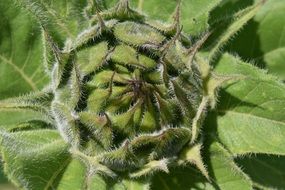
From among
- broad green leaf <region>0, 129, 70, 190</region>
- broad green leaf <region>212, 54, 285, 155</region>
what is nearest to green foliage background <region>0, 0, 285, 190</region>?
broad green leaf <region>212, 54, 285, 155</region>

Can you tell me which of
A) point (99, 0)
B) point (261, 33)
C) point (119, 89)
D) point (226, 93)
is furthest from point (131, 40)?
point (261, 33)

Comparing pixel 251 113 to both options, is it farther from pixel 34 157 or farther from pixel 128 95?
pixel 34 157

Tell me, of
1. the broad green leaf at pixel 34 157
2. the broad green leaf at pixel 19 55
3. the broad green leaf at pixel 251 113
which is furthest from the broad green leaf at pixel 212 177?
the broad green leaf at pixel 19 55

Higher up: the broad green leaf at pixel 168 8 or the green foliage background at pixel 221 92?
the broad green leaf at pixel 168 8

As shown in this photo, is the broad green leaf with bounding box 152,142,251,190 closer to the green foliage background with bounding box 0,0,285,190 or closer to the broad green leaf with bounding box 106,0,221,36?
the green foliage background with bounding box 0,0,285,190

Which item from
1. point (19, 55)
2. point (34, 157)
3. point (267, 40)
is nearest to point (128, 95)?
point (34, 157)

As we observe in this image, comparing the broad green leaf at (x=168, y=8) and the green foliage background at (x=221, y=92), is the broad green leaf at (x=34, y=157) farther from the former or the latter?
the broad green leaf at (x=168, y=8)
